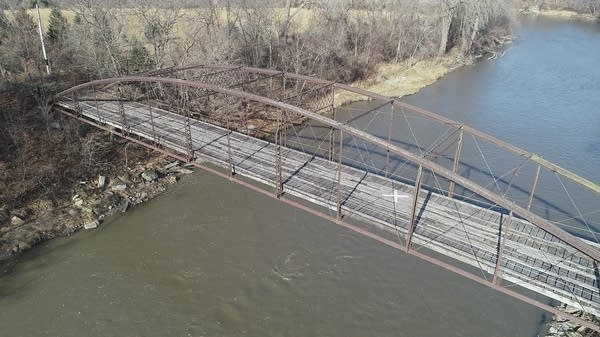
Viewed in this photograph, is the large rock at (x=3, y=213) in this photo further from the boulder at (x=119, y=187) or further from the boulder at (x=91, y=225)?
the boulder at (x=119, y=187)

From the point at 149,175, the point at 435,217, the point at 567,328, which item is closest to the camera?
the point at 435,217

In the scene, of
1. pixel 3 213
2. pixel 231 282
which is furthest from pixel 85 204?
pixel 231 282

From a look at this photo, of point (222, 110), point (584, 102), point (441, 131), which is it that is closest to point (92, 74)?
point (222, 110)

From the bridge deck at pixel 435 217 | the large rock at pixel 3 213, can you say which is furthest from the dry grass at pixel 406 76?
the large rock at pixel 3 213

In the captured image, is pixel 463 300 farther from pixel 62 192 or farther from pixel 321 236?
pixel 62 192

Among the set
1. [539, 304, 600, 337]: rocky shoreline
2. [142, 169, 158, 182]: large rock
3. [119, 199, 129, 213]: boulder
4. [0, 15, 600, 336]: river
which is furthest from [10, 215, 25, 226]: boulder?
[539, 304, 600, 337]: rocky shoreline

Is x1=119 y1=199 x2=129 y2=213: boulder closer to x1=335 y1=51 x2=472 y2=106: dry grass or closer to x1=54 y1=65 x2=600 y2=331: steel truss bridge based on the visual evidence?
x1=54 y1=65 x2=600 y2=331: steel truss bridge

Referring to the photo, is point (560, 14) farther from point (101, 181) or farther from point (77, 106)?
point (101, 181)

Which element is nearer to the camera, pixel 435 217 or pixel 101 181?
pixel 435 217
